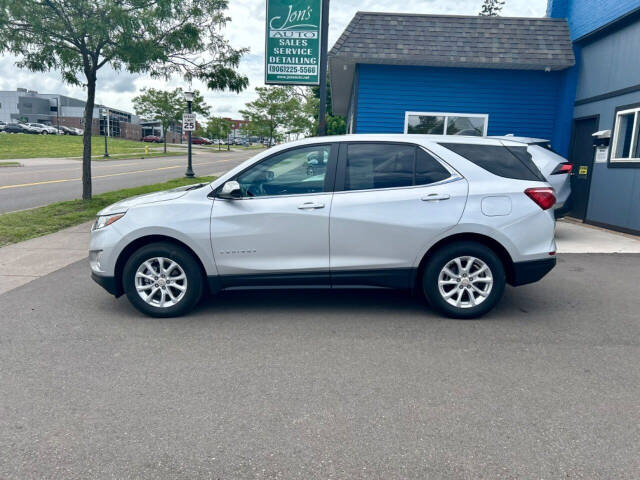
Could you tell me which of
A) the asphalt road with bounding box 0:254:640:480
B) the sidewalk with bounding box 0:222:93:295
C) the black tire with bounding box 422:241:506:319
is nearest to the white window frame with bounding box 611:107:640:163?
the asphalt road with bounding box 0:254:640:480

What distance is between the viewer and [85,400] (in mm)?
3375

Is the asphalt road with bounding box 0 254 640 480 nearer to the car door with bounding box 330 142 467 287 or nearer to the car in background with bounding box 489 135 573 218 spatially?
the car door with bounding box 330 142 467 287

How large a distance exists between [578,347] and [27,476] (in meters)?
4.10

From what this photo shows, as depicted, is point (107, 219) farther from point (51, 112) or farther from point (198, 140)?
point (51, 112)

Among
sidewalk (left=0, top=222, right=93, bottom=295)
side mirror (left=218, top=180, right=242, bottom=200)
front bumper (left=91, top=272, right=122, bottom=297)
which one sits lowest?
sidewalk (left=0, top=222, right=93, bottom=295)

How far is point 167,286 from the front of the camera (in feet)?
16.5

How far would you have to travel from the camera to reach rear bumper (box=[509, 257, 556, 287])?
16.3ft

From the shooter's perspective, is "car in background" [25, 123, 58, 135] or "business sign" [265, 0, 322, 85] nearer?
"business sign" [265, 0, 322, 85]

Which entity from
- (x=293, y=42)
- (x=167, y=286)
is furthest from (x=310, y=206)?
(x=293, y=42)

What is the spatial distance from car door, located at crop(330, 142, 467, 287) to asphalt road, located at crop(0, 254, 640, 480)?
1.79ft

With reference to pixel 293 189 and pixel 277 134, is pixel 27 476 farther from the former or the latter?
pixel 277 134

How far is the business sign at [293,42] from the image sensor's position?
386 inches

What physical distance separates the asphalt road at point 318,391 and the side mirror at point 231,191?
120 centimetres

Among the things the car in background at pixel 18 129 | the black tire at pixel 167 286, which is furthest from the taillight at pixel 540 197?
the car in background at pixel 18 129
